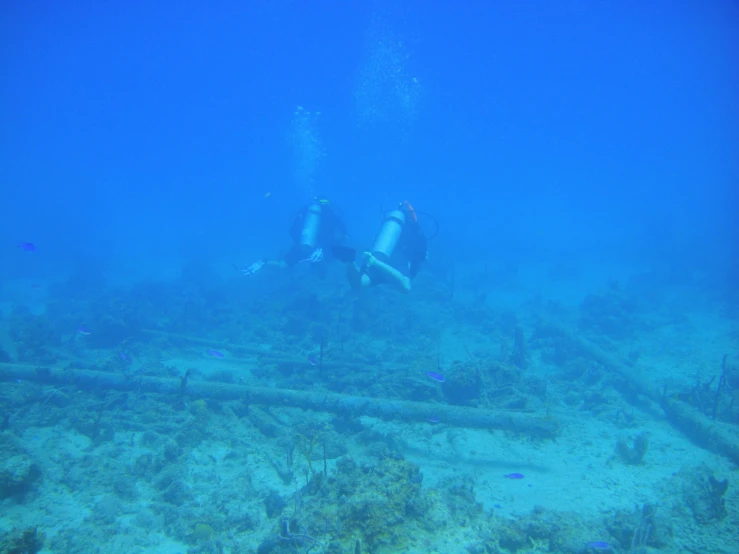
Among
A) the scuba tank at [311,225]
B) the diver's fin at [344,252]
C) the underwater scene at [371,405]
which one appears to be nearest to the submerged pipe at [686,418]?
the underwater scene at [371,405]

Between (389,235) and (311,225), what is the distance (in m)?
4.24

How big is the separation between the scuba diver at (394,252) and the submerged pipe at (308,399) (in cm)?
487

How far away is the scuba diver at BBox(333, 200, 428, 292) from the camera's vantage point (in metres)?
11.0

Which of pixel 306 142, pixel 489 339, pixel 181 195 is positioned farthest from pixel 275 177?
pixel 489 339

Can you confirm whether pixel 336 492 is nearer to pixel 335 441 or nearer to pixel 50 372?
pixel 335 441

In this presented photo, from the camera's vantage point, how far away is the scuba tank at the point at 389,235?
12.9m

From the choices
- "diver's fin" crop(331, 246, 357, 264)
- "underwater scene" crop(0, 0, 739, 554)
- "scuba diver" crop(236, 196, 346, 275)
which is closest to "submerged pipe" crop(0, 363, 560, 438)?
"underwater scene" crop(0, 0, 739, 554)

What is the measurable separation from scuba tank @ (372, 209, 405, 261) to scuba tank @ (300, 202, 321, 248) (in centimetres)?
355

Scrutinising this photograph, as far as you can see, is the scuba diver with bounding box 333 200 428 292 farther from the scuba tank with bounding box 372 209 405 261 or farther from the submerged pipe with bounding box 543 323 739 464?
the submerged pipe with bounding box 543 323 739 464

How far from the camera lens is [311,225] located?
15570mm

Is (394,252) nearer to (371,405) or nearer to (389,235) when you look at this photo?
(389,235)

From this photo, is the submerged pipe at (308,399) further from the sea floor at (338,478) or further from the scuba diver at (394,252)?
the scuba diver at (394,252)

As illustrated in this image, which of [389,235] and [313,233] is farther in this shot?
[313,233]

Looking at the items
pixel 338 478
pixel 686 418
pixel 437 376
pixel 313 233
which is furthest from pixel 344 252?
pixel 686 418
